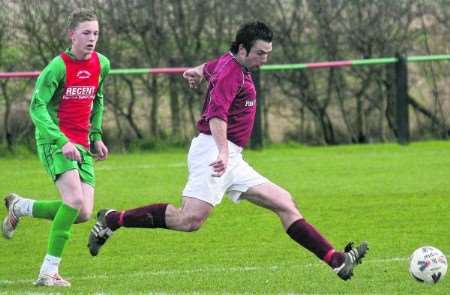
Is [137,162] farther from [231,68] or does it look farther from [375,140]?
[231,68]

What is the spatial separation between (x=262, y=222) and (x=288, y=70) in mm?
9221

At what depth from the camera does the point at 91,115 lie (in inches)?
372

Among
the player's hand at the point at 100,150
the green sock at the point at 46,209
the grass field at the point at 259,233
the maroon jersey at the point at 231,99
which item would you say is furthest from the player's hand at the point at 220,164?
the green sock at the point at 46,209

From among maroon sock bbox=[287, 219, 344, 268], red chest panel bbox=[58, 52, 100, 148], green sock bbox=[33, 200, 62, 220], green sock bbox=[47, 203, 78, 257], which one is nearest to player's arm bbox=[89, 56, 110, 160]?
red chest panel bbox=[58, 52, 100, 148]

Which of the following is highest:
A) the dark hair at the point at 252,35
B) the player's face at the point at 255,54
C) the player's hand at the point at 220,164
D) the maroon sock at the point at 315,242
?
the dark hair at the point at 252,35

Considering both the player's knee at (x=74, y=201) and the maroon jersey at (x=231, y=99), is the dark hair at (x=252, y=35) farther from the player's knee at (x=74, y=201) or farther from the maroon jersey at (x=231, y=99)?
the player's knee at (x=74, y=201)

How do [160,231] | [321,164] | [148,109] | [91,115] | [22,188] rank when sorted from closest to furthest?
[91,115]
[160,231]
[22,188]
[321,164]
[148,109]

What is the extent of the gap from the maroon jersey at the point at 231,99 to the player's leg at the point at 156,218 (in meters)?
0.52

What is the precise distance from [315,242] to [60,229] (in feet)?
5.81

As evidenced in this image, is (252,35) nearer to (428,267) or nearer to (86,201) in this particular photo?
(86,201)

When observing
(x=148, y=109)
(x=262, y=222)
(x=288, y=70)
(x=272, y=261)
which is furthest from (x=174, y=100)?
(x=272, y=261)

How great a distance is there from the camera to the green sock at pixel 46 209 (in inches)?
370

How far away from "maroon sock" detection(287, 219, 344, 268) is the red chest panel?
173cm

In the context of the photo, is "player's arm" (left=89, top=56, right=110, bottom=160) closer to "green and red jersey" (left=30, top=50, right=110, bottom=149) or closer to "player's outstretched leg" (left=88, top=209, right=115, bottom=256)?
"green and red jersey" (left=30, top=50, right=110, bottom=149)
